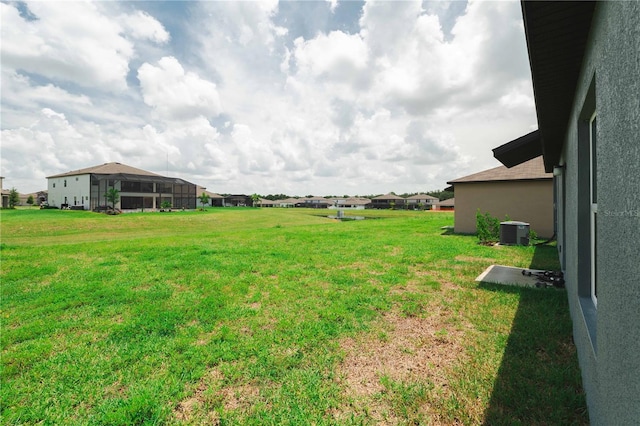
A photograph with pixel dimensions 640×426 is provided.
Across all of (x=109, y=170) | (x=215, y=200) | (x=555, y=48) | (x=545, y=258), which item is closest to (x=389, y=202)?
(x=215, y=200)

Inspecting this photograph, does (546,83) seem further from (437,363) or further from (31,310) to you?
(31,310)

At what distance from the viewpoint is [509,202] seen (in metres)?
15.3

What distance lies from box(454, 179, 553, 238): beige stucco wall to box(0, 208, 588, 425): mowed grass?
9.13 m

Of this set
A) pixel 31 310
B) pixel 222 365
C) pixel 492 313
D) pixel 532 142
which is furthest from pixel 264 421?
pixel 532 142

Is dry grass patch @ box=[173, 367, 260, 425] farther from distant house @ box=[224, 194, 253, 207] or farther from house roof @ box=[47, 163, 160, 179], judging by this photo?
distant house @ box=[224, 194, 253, 207]

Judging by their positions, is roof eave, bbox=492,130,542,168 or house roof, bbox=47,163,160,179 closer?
roof eave, bbox=492,130,542,168

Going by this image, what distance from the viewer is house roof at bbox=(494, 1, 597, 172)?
2303 millimetres

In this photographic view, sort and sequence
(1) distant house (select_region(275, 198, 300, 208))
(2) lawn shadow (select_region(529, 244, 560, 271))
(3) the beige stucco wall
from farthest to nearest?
(1) distant house (select_region(275, 198, 300, 208))
(3) the beige stucco wall
(2) lawn shadow (select_region(529, 244, 560, 271))

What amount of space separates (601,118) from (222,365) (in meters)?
4.34

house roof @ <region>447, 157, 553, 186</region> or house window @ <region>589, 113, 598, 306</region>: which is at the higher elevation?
house roof @ <region>447, 157, 553, 186</region>

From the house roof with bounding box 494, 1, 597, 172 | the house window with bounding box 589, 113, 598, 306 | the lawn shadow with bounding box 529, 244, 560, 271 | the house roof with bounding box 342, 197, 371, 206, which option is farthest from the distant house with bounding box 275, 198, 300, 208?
the house window with bounding box 589, 113, 598, 306

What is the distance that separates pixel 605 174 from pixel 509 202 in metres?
15.5

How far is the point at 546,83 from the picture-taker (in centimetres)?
362

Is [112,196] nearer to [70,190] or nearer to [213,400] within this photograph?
[70,190]
